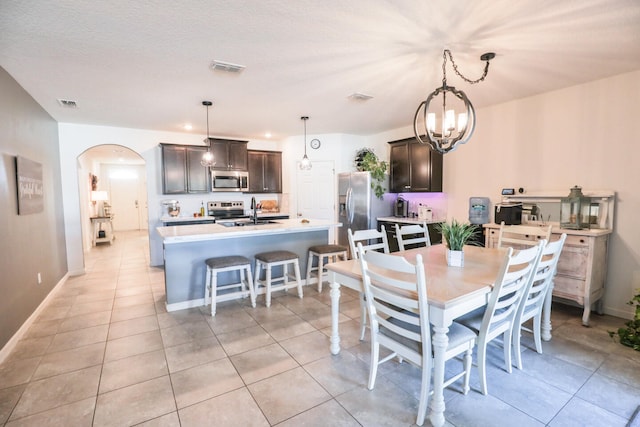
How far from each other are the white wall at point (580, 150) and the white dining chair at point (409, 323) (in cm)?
267

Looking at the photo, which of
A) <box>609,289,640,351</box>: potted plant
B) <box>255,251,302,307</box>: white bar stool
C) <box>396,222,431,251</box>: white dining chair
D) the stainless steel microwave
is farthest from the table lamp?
<box>609,289,640,351</box>: potted plant

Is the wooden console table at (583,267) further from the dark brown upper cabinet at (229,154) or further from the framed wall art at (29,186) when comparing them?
the framed wall art at (29,186)

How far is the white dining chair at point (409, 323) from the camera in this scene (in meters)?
1.67

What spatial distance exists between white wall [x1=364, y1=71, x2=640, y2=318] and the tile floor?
93 centimetres

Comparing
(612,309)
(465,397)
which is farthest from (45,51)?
(612,309)

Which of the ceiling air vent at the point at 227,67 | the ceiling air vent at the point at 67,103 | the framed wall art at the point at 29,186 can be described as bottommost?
the framed wall art at the point at 29,186

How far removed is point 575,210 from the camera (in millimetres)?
→ 3369

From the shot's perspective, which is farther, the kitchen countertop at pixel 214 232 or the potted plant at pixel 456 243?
the kitchen countertop at pixel 214 232

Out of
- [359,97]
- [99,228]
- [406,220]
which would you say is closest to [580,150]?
[406,220]

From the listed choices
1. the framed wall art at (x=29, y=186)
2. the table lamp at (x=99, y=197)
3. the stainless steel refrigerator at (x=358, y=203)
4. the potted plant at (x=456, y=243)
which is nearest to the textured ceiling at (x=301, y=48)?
the framed wall art at (x=29, y=186)

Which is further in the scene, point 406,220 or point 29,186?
point 406,220

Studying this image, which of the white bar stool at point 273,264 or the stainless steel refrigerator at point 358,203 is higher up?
the stainless steel refrigerator at point 358,203

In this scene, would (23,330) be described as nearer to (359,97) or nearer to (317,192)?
(359,97)

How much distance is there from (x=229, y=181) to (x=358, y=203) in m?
2.61
